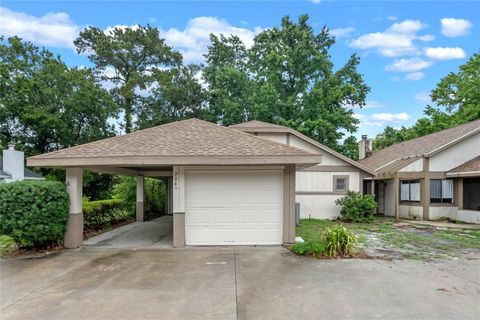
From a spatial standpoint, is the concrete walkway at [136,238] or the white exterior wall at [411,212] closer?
the concrete walkway at [136,238]

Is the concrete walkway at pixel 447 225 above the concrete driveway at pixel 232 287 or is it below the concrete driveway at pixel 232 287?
below

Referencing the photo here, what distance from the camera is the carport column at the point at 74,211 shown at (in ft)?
29.7

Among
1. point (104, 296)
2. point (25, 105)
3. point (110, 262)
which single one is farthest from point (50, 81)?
point (104, 296)

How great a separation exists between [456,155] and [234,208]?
41.8 feet

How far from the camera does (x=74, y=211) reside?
29.9 ft

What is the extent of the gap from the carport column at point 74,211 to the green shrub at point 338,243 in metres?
Answer: 6.48

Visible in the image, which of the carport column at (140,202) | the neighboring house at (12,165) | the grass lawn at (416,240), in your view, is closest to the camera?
the grass lawn at (416,240)

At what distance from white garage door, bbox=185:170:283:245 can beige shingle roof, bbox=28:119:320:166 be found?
77cm

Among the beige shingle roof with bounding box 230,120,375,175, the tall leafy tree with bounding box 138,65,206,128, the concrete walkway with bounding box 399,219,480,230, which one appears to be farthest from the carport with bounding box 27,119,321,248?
the tall leafy tree with bounding box 138,65,206,128

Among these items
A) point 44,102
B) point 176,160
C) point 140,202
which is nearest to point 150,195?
point 140,202

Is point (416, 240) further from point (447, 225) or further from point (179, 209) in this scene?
point (179, 209)

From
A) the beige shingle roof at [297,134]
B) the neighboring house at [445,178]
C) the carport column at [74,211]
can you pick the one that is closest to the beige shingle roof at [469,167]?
the neighboring house at [445,178]

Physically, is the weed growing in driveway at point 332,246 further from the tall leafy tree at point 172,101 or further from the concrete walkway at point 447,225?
the tall leafy tree at point 172,101

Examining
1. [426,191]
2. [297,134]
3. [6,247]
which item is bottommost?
[6,247]
